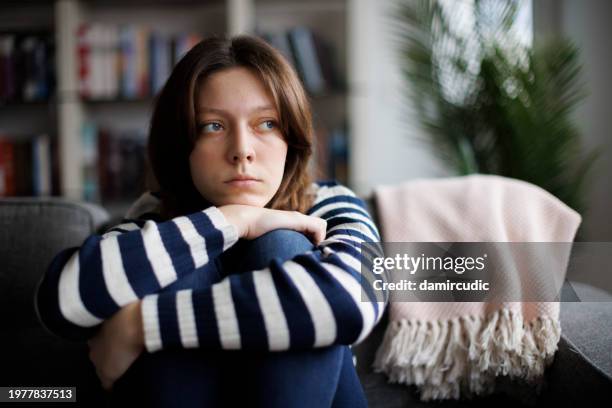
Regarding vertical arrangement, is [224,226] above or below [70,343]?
above

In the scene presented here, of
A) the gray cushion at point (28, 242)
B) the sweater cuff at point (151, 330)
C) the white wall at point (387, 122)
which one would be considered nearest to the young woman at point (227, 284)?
the sweater cuff at point (151, 330)

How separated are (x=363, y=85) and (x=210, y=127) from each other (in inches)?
52.5

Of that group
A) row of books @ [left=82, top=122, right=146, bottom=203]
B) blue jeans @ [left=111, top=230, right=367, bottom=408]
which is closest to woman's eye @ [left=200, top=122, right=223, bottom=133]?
blue jeans @ [left=111, top=230, right=367, bottom=408]

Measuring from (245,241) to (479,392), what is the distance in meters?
0.46

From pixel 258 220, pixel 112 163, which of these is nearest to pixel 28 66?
pixel 112 163

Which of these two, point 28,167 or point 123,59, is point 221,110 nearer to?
point 123,59

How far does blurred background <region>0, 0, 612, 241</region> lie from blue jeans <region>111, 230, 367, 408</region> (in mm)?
979

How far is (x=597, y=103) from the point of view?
1.80m

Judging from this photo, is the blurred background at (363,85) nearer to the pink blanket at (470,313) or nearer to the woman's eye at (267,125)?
the pink blanket at (470,313)

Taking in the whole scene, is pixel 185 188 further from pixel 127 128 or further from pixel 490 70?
pixel 127 128

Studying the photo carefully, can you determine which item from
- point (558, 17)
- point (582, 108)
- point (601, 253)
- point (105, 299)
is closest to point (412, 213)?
point (601, 253)

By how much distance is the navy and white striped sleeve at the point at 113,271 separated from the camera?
0.59m

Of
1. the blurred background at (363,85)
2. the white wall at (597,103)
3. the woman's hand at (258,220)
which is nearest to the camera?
the woman's hand at (258,220)

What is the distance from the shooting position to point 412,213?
0.92m
